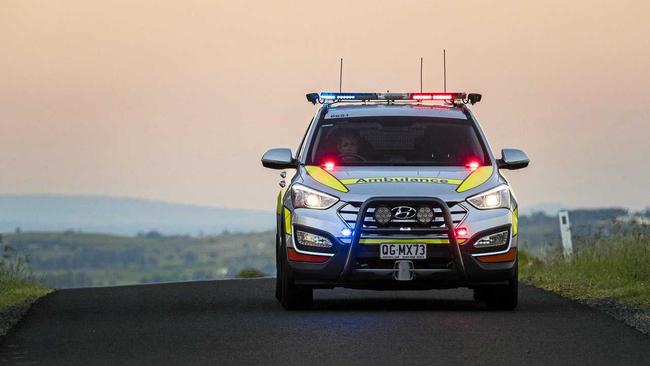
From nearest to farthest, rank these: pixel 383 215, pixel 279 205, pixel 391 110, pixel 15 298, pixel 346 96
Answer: pixel 383 215 → pixel 279 205 → pixel 391 110 → pixel 346 96 → pixel 15 298

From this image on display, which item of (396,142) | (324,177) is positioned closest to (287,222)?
(324,177)

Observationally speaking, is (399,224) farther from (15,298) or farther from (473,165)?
(15,298)

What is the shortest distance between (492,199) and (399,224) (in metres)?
0.92

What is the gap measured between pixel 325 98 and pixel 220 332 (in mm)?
4551

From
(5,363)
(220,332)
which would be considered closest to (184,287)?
(220,332)

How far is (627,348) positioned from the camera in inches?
492

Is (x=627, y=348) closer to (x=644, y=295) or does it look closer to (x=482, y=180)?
(x=482, y=180)

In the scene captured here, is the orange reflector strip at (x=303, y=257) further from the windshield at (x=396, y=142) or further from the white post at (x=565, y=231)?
the white post at (x=565, y=231)

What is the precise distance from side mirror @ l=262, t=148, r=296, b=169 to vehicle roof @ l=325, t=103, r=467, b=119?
744mm

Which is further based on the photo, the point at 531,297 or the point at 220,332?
the point at 531,297

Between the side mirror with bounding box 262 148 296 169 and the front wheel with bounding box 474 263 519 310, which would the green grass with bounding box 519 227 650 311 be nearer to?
the front wheel with bounding box 474 263 519 310

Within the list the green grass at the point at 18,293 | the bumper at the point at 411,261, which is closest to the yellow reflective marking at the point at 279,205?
the bumper at the point at 411,261

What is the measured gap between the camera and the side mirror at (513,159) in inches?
661

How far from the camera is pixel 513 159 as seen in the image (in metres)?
16.8
